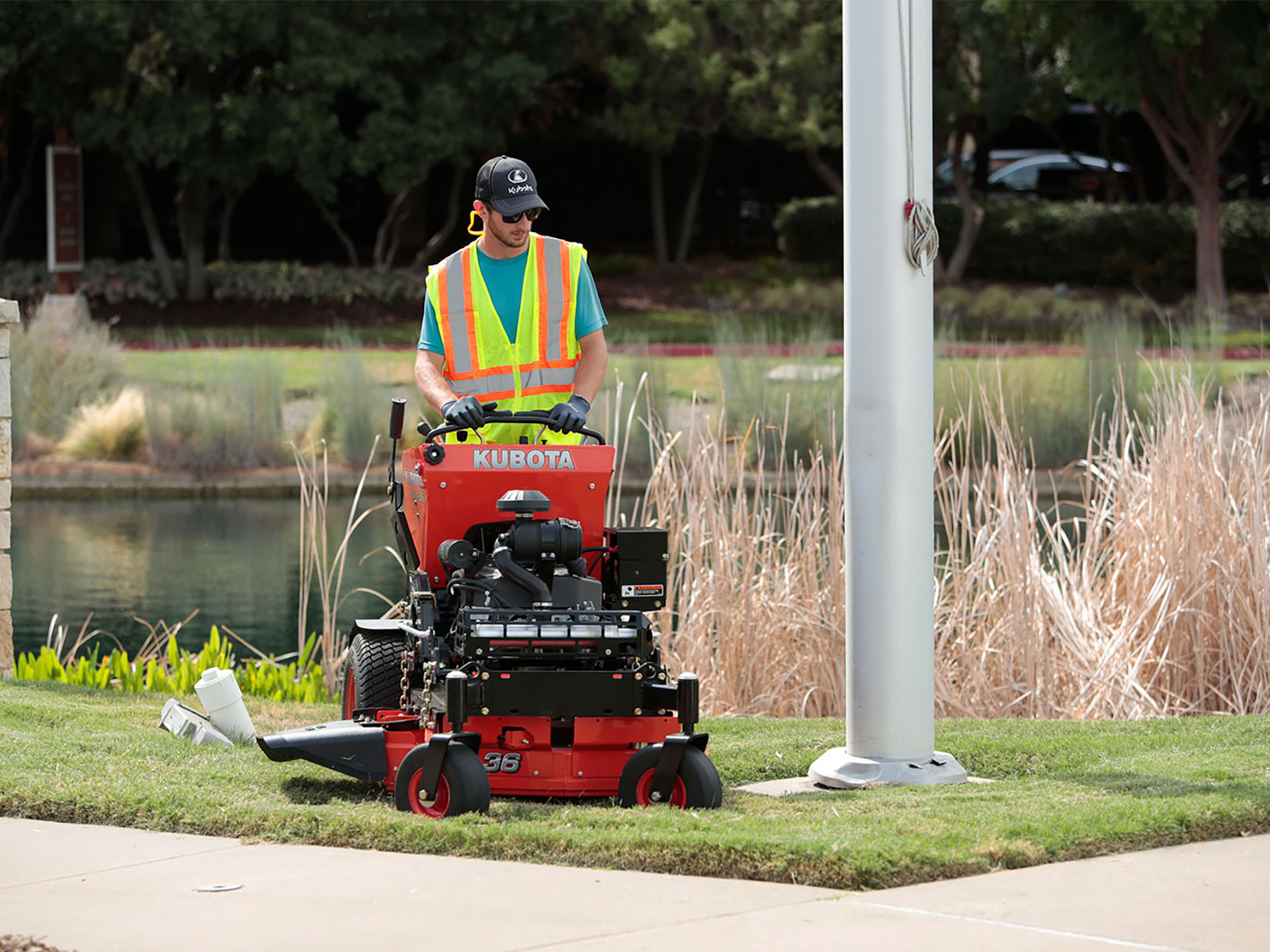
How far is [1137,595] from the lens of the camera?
7.72 metres

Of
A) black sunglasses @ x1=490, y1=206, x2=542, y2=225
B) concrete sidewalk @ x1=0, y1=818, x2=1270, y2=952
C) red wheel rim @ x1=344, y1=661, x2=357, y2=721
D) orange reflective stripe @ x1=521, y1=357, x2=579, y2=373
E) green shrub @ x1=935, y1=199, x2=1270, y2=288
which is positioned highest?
green shrub @ x1=935, y1=199, x2=1270, y2=288

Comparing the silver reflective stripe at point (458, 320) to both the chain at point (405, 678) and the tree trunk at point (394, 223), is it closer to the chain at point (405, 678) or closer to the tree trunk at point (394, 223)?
the chain at point (405, 678)

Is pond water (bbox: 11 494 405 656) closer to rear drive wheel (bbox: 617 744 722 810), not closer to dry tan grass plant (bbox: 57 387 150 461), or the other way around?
dry tan grass plant (bbox: 57 387 150 461)

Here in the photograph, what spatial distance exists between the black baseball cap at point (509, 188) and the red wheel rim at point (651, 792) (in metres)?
1.80

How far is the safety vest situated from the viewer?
574 centimetres

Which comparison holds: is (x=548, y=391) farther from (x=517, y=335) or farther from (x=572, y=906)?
(x=572, y=906)

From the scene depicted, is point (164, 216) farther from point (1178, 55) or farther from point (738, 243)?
point (1178, 55)

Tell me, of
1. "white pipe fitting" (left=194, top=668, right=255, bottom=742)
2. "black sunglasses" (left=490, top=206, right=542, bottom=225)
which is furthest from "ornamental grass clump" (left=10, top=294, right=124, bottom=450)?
"black sunglasses" (left=490, top=206, right=542, bottom=225)

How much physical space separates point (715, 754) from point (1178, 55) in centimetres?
2017

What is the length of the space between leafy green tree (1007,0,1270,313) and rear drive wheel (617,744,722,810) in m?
19.3

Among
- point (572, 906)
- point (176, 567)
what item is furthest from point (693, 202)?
point (572, 906)

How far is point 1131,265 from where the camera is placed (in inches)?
1165

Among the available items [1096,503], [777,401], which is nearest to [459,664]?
[1096,503]

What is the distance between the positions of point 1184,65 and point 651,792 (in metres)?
21.8
